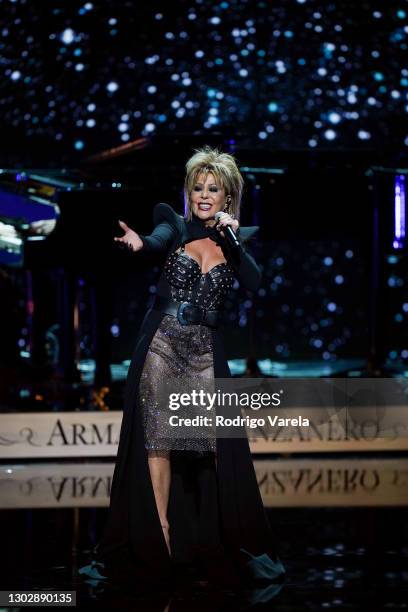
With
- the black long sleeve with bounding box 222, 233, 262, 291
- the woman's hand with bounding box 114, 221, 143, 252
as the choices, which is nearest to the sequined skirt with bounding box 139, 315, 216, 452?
the black long sleeve with bounding box 222, 233, 262, 291

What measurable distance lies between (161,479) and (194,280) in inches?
28.7

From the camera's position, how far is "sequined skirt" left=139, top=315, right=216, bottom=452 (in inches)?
139

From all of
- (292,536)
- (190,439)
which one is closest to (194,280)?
(190,439)

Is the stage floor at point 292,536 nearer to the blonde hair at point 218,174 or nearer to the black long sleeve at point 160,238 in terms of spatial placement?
the black long sleeve at point 160,238

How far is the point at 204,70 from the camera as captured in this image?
865 cm

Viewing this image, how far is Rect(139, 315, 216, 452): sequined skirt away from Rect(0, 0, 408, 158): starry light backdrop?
16.4 ft

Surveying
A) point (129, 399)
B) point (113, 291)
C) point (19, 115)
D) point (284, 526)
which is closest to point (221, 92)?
point (19, 115)

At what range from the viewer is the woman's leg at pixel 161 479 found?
350cm

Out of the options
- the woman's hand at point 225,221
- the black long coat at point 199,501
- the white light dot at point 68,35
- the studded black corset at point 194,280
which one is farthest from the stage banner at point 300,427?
the white light dot at point 68,35

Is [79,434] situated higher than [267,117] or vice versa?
[267,117]

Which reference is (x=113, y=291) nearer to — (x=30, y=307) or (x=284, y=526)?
(x=30, y=307)

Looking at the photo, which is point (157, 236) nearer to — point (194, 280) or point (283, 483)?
point (194, 280)

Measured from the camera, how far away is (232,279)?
11.8 feet

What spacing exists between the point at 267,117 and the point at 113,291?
7.83ft
